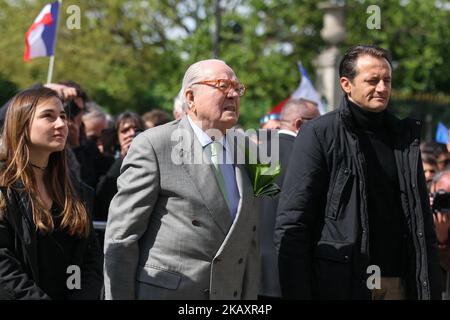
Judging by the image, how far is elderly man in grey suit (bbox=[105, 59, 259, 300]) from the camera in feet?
12.0

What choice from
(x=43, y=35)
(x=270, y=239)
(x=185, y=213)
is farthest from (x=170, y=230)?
(x=43, y=35)

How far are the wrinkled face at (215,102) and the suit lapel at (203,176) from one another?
96 millimetres

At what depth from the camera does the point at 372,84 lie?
171 inches

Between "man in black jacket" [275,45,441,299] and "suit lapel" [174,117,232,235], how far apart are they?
591 mm

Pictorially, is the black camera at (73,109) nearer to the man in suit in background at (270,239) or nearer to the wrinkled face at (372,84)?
the man in suit in background at (270,239)

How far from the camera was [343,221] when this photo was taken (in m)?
4.18

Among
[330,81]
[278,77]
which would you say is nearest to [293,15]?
[278,77]

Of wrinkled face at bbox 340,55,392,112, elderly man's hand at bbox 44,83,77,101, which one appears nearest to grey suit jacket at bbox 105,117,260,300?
wrinkled face at bbox 340,55,392,112

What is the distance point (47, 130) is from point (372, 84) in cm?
167

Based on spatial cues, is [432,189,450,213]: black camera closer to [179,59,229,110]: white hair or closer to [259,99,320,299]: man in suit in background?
[259,99,320,299]: man in suit in background
